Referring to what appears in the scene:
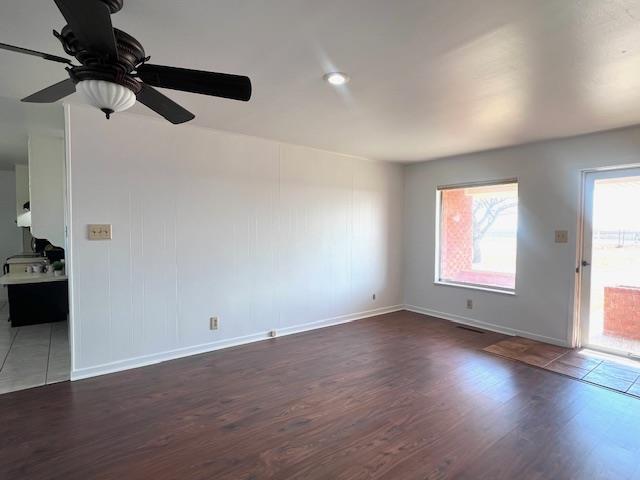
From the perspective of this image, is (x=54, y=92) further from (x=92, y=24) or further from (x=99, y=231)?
(x=99, y=231)

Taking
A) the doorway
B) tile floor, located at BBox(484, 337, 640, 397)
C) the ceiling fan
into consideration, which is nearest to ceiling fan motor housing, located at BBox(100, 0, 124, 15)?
the ceiling fan

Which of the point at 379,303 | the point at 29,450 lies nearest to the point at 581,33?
the point at 29,450

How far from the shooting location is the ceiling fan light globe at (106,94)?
1400 mm

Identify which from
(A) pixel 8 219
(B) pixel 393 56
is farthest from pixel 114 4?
(A) pixel 8 219

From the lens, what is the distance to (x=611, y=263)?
3.71m

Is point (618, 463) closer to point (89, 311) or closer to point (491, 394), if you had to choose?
point (491, 394)

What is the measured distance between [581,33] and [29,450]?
3.89 meters

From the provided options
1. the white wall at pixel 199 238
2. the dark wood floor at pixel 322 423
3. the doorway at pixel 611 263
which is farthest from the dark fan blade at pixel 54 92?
the doorway at pixel 611 263

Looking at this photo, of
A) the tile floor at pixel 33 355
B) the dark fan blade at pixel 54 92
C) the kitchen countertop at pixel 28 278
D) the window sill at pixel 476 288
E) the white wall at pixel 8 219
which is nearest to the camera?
the dark fan blade at pixel 54 92

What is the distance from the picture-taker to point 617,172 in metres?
3.64

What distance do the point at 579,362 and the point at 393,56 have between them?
3450 millimetres

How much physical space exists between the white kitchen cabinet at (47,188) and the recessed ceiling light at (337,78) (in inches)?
142

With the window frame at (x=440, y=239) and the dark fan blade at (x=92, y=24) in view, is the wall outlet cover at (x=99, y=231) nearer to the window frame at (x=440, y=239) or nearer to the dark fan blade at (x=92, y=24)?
the dark fan blade at (x=92, y=24)

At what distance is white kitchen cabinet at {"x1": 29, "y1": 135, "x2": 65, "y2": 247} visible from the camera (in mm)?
4016
